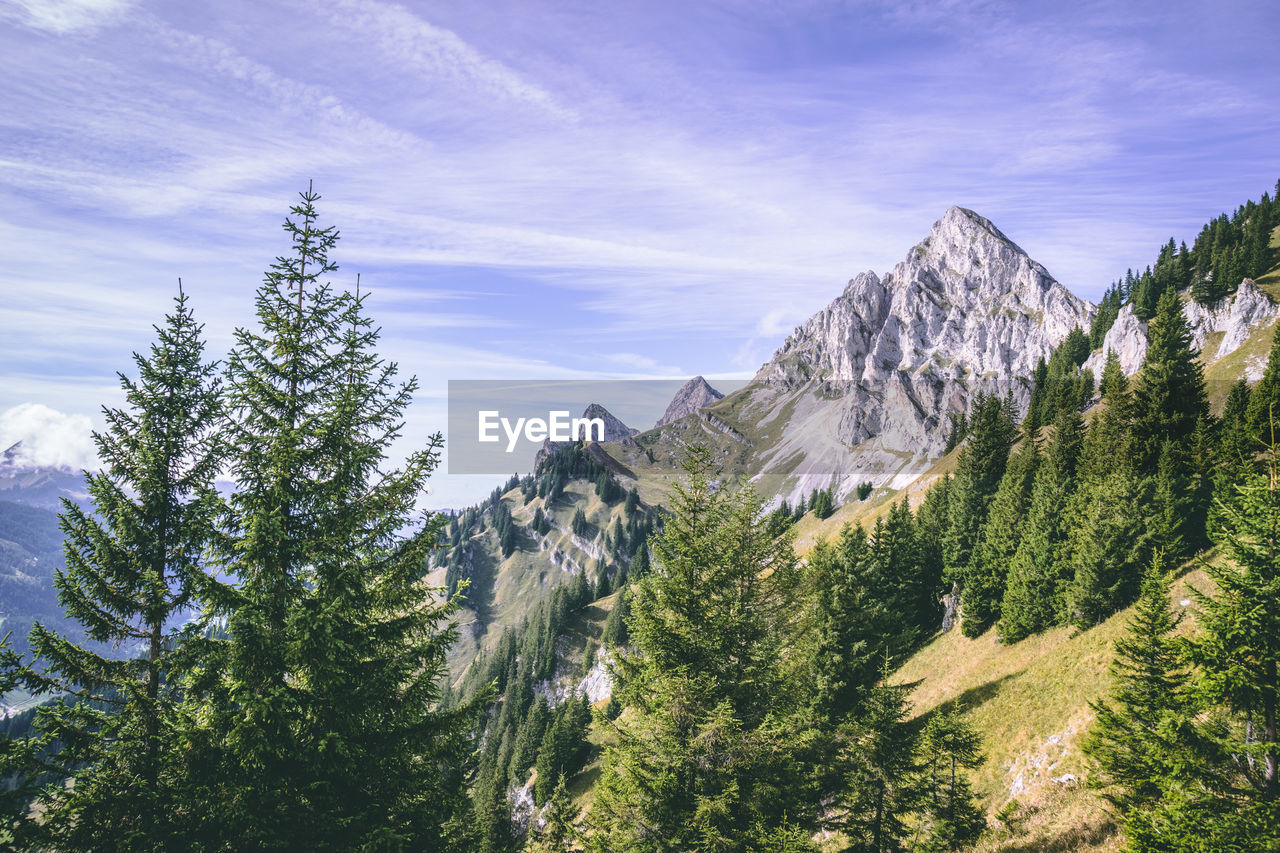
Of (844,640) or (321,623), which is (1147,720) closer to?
(844,640)

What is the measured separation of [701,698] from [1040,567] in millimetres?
32009

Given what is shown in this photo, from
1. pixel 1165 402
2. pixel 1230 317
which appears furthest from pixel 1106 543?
pixel 1230 317

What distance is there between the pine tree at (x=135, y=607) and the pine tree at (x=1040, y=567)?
4164cm

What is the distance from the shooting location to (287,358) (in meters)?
12.2

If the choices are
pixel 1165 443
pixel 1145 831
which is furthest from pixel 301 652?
pixel 1165 443

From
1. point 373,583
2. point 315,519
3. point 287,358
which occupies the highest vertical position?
point 287,358

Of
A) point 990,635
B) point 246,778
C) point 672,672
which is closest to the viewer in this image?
point 246,778

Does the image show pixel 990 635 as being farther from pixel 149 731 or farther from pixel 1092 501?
pixel 149 731

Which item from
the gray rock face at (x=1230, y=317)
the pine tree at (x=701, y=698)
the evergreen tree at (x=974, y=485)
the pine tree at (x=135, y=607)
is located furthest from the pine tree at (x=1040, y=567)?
the gray rock face at (x=1230, y=317)

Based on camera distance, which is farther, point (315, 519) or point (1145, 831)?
point (1145, 831)

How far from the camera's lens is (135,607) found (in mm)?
11727

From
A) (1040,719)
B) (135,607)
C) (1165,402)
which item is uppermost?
(1165,402)

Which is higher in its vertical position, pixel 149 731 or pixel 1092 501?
pixel 1092 501

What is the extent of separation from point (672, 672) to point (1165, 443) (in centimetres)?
4058
